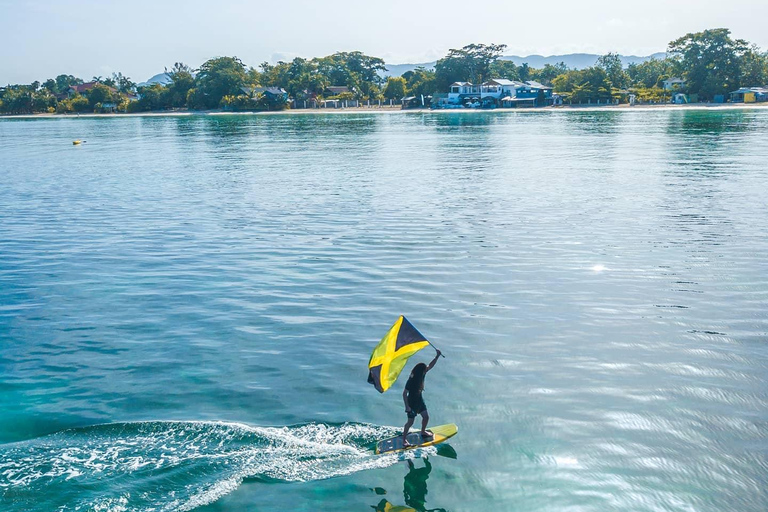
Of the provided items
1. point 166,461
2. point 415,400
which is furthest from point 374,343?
point 166,461

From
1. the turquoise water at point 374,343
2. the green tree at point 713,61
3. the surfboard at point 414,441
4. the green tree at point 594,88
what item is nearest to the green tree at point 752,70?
the green tree at point 713,61

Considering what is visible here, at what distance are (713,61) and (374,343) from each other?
638 feet

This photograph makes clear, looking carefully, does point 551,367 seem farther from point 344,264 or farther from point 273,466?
point 344,264

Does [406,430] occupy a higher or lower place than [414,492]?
higher

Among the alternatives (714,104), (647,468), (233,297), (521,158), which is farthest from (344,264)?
(714,104)

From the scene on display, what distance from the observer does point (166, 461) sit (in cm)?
1398

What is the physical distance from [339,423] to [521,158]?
56096mm

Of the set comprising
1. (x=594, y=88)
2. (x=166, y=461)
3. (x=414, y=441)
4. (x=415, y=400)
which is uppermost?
(x=594, y=88)

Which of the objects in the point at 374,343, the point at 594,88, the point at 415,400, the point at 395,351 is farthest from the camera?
the point at 594,88

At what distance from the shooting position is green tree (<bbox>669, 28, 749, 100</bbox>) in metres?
179

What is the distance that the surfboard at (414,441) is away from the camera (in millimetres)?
14305

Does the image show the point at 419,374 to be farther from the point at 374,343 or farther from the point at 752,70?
the point at 752,70

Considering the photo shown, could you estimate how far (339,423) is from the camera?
15.5 m

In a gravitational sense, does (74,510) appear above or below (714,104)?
below
